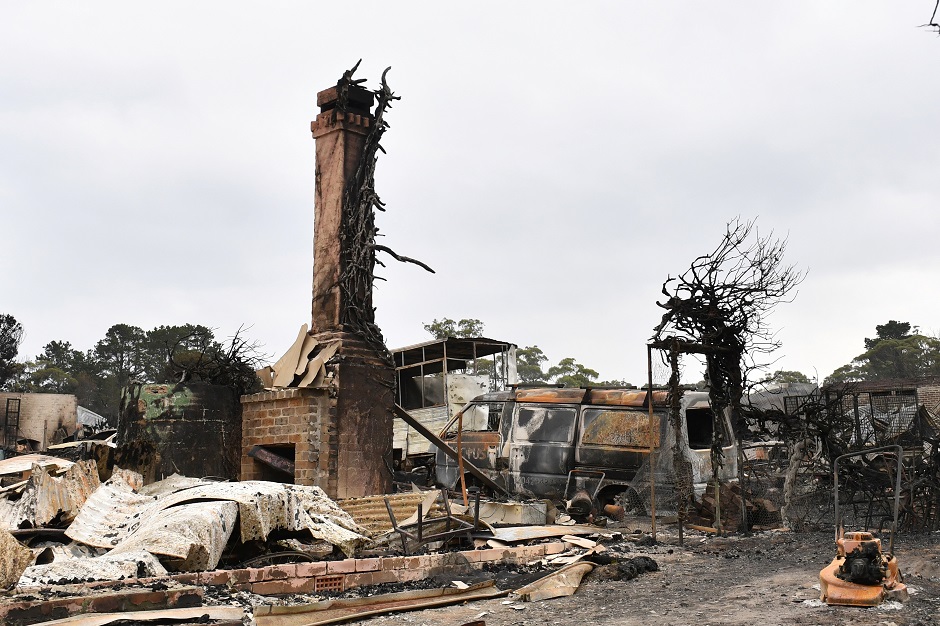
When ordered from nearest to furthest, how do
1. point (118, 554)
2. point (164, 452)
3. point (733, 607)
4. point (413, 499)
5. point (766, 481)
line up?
point (733, 607) → point (118, 554) → point (413, 499) → point (164, 452) → point (766, 481)

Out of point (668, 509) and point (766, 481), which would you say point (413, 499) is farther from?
point (766, 481)

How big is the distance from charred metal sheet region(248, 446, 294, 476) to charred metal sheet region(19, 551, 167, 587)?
443 cm

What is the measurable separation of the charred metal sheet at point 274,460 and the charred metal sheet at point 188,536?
3.30m

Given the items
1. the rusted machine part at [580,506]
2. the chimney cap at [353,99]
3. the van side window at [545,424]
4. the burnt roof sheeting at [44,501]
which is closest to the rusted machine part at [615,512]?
the rusted machine part at [580,506]

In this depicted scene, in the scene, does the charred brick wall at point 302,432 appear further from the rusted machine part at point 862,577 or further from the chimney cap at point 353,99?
the rusted machine part at point 862,577

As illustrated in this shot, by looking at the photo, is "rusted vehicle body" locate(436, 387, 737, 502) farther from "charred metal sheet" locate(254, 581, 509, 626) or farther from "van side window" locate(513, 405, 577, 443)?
"charred metal sheet" locate(254, 581, 509, 626)

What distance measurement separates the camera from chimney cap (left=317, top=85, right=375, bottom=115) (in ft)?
43.8

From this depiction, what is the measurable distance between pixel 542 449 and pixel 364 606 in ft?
27.0

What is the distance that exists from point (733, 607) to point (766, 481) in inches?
362

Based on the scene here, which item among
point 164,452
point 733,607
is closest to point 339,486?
point 164,452

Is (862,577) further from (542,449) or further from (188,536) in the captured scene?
(542,449)

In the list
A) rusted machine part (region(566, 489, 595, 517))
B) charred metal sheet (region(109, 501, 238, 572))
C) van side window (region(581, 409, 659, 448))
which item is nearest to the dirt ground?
charred metal sheet (region(109, 501, 238, 572))

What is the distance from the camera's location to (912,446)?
33.8 ft

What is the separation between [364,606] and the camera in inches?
267
